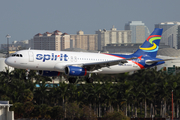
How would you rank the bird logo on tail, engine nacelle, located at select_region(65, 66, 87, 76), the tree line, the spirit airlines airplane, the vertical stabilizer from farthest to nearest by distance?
the tree line → the bird logo on tail → the vertical stabilizer → engine nacelle, located at select_region(65, 66, 87, 76) → the spirit airlines airplane

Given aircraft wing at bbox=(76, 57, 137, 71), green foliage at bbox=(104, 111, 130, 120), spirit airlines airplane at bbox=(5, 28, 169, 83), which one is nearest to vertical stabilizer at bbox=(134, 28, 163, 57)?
spirit airlines airplane at bbox=(5, 28, 169, 83)

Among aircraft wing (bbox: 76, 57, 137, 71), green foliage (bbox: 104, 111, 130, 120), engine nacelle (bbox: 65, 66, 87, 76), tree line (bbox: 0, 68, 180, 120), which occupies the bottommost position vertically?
green foliage (bbox: 104, 111, 130, 120)

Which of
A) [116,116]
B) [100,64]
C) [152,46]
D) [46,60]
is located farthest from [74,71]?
[116,116]

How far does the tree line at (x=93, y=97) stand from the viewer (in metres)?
110

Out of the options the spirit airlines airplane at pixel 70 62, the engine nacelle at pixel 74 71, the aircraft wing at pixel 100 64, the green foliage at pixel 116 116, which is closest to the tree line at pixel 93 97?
the green foliage at pixel 116 116

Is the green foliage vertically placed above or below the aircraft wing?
below

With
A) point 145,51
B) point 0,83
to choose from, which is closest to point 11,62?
point 145,51

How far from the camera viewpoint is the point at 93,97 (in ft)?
371

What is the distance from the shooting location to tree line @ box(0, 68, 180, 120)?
109688 millimetres

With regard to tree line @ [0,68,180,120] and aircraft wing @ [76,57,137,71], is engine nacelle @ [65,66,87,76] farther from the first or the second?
tree line @ [0,68,180,120]

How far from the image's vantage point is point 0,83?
12094 centimetres

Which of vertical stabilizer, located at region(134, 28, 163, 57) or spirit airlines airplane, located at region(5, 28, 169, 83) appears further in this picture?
vertical stabilizer, located at region(134, 28, 163, 57)

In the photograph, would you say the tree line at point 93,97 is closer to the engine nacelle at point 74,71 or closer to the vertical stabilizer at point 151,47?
the vertical stabilizer at point 151,47

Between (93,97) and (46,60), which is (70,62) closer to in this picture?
(46,60)
